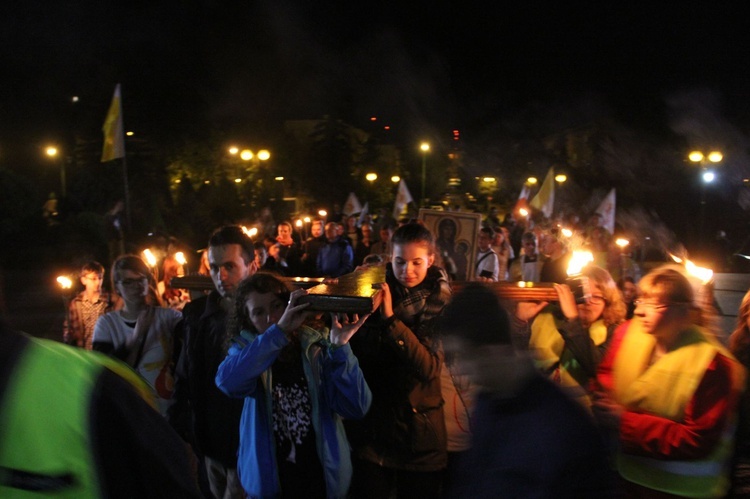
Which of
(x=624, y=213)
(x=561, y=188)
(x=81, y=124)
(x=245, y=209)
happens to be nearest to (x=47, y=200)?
(x=81, y=124)

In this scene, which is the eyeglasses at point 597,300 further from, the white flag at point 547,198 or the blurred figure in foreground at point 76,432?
the white flag at point 547,198

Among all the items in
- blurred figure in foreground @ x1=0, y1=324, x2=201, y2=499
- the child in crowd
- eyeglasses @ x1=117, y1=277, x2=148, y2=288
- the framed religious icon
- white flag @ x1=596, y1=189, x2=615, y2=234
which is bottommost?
the child in crowd

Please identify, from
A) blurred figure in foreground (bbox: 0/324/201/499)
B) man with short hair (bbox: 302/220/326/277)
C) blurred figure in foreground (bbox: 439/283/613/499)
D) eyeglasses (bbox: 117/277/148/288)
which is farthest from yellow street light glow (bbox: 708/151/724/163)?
blurred figure in foreground (bbox: 0/324/201/499)

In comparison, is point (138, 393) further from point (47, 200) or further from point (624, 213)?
point (47, 200)

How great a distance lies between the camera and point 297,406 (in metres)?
3.11

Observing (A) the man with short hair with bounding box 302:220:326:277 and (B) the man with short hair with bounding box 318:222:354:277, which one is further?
(A) the man with short hair with bounding box 302:220:326:277

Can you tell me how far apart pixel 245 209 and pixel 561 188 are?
48.0 ft

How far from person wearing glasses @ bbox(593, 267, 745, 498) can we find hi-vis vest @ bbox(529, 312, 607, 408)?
0.61 m

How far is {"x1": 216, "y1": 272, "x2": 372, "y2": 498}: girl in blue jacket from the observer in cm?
304

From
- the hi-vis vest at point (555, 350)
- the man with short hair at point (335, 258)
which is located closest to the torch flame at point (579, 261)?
the hi-vis vest at point (555, 350)

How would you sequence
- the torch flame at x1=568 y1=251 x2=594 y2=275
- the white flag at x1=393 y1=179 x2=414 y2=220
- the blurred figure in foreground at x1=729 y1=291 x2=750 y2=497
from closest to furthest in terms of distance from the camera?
the blurred figure in foreground at x1=729 y1=291 x2=750 y2=497
the torch flame at x1=568 y1=251 x2=594 y2=275
the white flag at x1=393 y1=179 x2=414 y2=220

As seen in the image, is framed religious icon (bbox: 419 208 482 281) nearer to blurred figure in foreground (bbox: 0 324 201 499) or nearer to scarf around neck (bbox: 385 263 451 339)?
scarf around neck (bbox: 385 263 451 339)

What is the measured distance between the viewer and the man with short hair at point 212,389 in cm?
345

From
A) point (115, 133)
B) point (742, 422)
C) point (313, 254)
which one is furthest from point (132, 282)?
point (115, 133)
